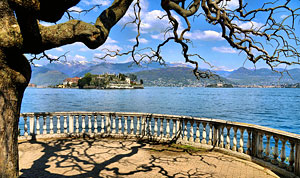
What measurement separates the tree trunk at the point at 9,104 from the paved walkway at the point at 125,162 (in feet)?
7.85

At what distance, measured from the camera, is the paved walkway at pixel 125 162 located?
5.36m

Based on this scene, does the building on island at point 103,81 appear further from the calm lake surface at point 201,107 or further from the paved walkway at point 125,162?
the paved walkway at point 125,162

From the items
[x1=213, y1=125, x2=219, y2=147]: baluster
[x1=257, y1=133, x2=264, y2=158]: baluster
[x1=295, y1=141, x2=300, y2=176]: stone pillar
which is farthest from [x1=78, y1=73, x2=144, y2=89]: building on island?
[x1=295, y1=141, x2=300, y2=176]: stone pillar

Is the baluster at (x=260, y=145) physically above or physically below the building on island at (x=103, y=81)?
below

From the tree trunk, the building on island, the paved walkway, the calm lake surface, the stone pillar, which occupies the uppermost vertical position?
the building on island

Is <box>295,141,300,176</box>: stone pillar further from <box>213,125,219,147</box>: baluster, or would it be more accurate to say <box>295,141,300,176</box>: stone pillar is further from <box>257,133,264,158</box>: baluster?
<box>213,125,219,147</box>: baluster

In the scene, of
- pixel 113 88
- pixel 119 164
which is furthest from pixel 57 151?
pixel 113 88

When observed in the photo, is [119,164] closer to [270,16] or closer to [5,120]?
[5,120]

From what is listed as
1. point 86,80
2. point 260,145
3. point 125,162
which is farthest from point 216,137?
point 86,80

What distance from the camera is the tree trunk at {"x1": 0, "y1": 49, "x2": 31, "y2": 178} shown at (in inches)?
110

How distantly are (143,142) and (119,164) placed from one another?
241cm

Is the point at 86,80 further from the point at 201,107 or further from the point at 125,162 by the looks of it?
the point at 125,162

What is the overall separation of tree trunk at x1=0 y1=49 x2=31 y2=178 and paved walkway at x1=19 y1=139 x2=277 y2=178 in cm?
239

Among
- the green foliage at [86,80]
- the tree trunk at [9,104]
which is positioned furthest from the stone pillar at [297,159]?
the green foliage at [86,80]
